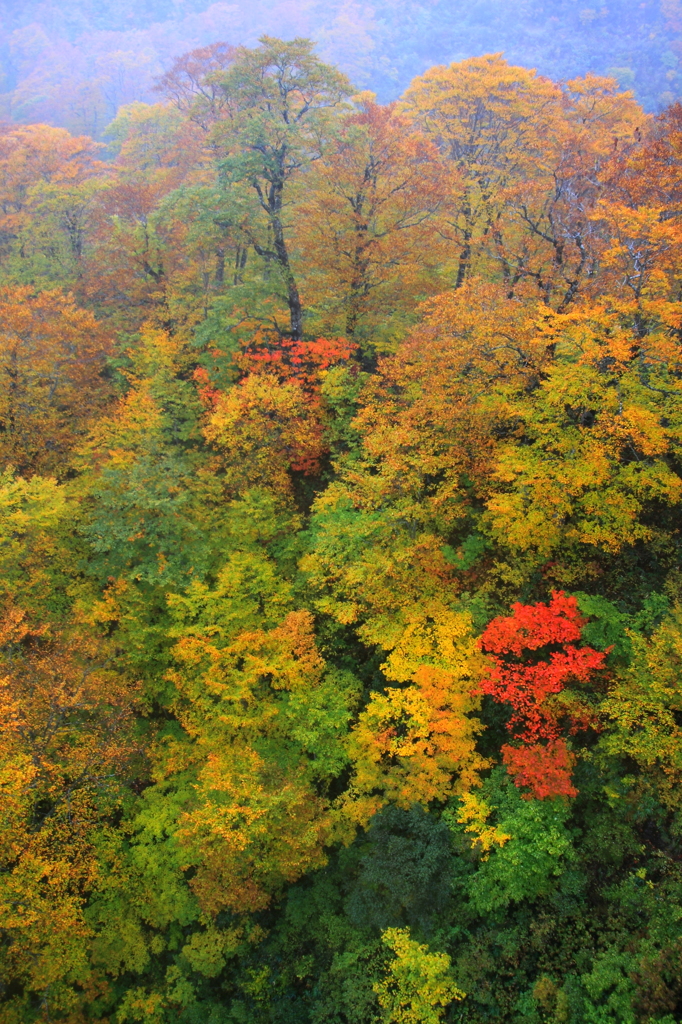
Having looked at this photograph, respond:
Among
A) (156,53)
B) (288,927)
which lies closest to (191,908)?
(288,927)

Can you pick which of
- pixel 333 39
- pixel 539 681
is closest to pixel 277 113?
pixel 539 681

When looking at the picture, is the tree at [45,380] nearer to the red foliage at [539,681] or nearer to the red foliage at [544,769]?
the red foliage at [539,681]

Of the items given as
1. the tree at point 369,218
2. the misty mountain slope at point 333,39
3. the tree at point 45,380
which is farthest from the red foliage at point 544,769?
the misty mountain slope at point 333,39

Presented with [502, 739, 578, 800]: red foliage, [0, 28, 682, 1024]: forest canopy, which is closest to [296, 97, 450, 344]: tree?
[0, 28, 682, 1024]: forest canopy

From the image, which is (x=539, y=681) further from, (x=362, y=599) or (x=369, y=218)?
(x=369, y=218)

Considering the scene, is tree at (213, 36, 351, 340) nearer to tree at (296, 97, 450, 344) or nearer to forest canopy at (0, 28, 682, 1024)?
forest canopy at (0, 28, 682, 1024)

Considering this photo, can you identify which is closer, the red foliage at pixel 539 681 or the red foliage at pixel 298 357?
the red foliage at pixel 539 681

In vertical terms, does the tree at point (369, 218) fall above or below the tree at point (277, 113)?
below
